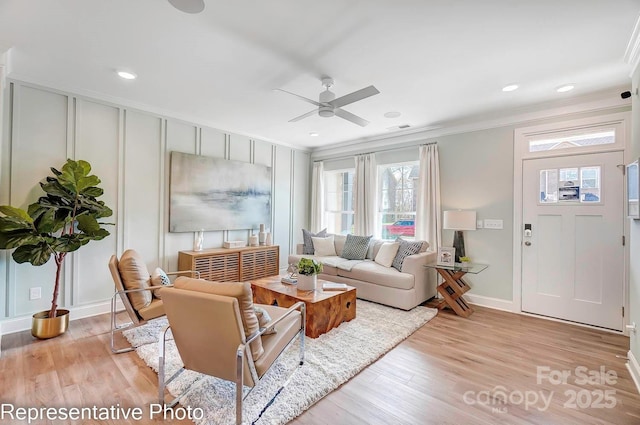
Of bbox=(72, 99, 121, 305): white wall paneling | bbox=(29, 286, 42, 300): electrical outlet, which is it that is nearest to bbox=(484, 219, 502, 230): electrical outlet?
bbox=(72, 99, 121, 305): white wall paneling

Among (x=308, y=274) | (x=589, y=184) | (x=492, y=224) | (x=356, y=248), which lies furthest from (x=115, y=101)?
(x=589, y=184)

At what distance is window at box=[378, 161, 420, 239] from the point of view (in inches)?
Result: 197

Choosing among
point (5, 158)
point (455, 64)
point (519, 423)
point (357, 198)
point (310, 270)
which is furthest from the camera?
point (357, 198)

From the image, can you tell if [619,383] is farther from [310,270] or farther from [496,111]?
[496,111]

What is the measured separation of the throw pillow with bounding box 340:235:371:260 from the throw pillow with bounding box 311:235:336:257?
1.03 ft

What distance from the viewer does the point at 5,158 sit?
2.93 meters

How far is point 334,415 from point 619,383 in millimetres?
2281

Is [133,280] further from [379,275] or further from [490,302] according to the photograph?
[490,302]

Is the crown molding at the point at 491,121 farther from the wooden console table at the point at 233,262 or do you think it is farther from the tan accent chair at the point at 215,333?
the tan accent chair at the point at 215,333

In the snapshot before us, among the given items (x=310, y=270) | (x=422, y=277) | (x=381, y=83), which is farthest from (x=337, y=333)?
(x=381, y=83)

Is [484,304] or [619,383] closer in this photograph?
[619,383]

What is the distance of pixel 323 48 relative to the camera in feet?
7.92

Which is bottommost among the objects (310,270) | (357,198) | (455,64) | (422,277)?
(422,277)

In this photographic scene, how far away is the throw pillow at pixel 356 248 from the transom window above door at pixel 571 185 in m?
2.45
